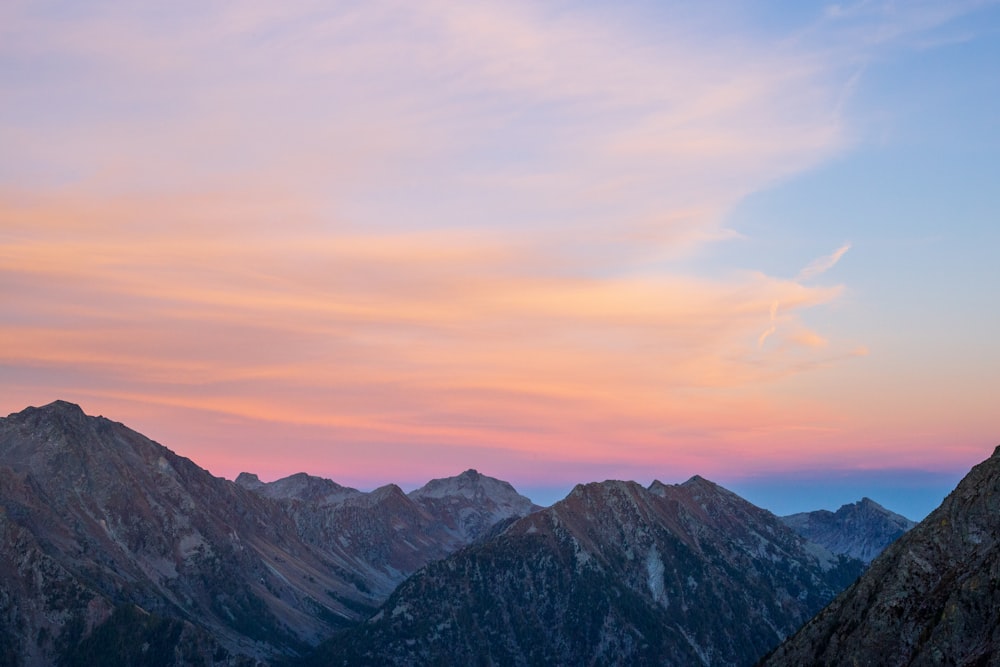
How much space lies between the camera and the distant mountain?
15038cm

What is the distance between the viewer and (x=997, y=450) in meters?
177

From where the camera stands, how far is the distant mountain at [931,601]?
493 feet

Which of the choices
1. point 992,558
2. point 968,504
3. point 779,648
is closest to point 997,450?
point 968,504

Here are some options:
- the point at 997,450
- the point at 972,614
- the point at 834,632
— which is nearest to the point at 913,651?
the point at 972,614

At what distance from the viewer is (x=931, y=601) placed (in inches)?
6422

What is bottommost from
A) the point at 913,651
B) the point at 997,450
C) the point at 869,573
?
the point at 913,651

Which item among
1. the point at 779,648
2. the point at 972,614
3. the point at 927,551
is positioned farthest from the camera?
the point at 779,648

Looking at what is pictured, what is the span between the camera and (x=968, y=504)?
174 meters

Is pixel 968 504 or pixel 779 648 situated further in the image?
pixel 779 648

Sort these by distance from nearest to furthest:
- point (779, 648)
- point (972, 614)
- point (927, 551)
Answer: point (972, 614) → point (927, 551) → point (779, 648)

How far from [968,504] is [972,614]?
27.5 metres

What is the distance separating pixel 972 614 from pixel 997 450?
1414 inches

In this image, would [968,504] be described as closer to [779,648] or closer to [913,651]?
[913,651]

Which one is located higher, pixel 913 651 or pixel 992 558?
pixel 992 558
